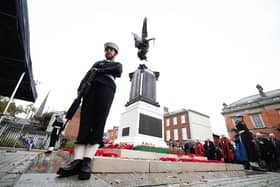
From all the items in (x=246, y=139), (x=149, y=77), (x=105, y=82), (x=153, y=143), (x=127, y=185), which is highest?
(x=149, y=77)

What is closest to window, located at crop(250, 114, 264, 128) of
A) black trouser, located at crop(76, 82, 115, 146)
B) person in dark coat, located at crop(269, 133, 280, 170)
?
person in dark coat, located at crop(269, 133, 280, 170)

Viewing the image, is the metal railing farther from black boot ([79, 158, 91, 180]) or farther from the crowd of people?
the crowd of people

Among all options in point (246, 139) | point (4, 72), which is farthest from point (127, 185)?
point (4, 72)

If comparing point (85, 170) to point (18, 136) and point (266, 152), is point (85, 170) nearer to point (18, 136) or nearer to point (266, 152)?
point (266, 152)

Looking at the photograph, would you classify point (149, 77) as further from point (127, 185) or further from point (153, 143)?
point (127, 185)

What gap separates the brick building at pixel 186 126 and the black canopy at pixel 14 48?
78.4ft

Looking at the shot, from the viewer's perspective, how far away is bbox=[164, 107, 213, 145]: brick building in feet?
81.7

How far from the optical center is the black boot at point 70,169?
1467mm

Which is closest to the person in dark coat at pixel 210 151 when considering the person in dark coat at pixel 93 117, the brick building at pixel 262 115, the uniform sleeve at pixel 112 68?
the person in dark coat at pixel 93 117

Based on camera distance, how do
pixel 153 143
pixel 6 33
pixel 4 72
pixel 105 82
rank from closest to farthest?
1. pixel 105 82
2. pixel 6 33
3. pixel 153 143
4. pixel 4 72

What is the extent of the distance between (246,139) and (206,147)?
4.29m

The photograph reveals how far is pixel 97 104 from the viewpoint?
6.22ft

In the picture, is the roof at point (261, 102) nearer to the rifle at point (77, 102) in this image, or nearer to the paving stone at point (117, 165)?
the paving stone at point (117, 165)

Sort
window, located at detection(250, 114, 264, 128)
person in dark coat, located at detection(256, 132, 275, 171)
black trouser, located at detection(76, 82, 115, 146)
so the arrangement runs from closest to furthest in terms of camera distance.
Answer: black trouser, located at detection(76, 82, 115, 146) < person in dark coat, located at detection(256, 132, 275, 171) < window, located at detection(250, 114, 264, 128)
